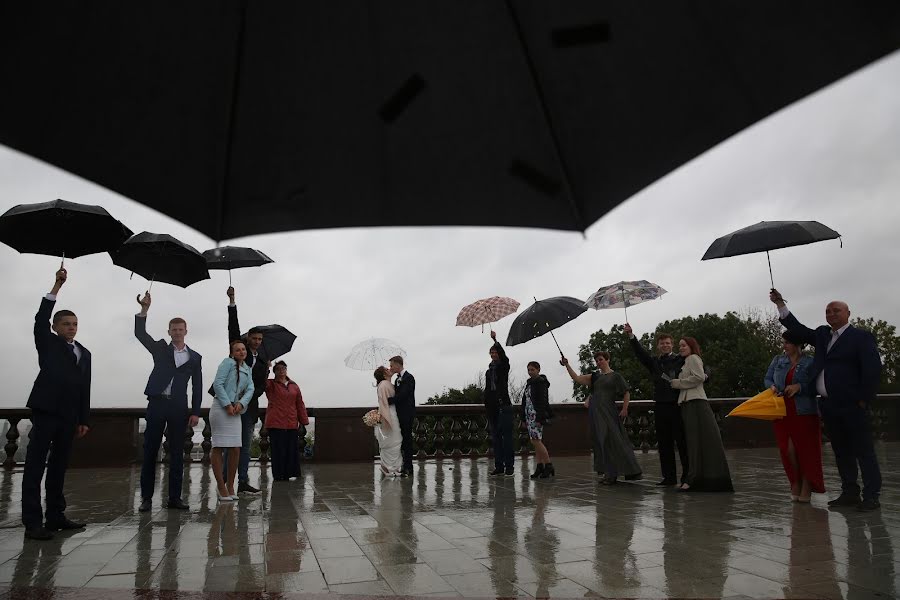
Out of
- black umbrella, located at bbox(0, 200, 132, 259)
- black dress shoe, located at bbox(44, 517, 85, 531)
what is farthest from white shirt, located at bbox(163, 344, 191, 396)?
black umbrella, located at bbox(0, 200, 132, 259)

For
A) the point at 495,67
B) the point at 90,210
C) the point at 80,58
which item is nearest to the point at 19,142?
the point at 80,58

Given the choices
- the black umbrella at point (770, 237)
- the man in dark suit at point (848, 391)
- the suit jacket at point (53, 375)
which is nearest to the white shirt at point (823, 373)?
the man in dark suit at point (848, 391)

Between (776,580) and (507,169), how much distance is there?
12.1 feet

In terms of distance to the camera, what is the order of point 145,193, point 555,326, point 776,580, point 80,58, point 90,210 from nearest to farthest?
point 80,58 → point 145,193 → point 776,580 → point 90,210 → point 555,326

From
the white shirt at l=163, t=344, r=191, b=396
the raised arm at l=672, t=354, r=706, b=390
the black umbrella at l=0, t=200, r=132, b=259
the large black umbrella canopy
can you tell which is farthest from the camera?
the raised arm at l=672, t=354, r=706, b=390

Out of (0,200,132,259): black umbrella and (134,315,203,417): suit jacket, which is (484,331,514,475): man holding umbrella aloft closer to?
(134,315,203,417): suit jacket

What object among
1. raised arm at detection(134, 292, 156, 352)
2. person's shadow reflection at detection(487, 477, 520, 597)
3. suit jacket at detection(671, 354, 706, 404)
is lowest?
person's shadow reflection at detection(487, 477, 520, 597)

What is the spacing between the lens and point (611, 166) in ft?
5.14

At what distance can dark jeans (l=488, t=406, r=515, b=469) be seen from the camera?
10.7m

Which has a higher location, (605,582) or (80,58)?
(80,58)

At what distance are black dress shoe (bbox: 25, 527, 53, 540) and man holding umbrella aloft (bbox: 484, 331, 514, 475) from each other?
691 centimetres

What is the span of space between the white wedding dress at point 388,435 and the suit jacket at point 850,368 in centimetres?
716

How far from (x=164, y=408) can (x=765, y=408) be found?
7.30 metres

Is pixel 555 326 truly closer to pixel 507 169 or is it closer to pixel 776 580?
pixel 776 580
